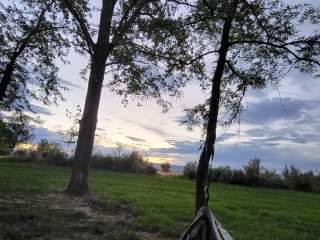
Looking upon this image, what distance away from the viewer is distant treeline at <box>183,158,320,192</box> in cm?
2836

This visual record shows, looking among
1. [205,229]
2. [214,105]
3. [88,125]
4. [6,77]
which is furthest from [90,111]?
[205,229]

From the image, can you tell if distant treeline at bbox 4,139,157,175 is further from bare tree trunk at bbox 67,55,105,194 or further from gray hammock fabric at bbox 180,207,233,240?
gray hammock fabric at bbox 180,207,233,240

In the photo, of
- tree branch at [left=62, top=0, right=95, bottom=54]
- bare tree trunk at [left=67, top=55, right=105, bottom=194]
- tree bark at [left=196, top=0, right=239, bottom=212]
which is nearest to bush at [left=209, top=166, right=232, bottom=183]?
bare tree trunk at [left=67, top=55, right=105, bottom=194]

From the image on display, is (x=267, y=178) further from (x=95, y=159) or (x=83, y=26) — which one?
(x=83, y=26)

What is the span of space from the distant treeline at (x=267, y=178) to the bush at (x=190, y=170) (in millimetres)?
1786

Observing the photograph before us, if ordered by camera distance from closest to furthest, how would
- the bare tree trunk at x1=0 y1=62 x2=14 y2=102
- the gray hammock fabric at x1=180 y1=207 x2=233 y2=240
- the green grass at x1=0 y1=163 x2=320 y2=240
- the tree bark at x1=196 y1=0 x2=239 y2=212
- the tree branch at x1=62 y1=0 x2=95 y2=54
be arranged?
1. the gray hammock fabric at x1=180 y1=207 x2=233 y2=240
2. the tree bark at x1=196 y1=0 x2=239 y2=212
3. the green grass at x1=0 y1=163 x2=320 y2=240
4. the tree branch at x1=62 y1=0 x2=95 y2=54
5. the bare tree trunk at x1=0 y1=62 x2=14 y2=102

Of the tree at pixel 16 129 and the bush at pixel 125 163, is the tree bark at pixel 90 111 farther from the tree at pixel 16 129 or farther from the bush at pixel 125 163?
the bush at pixel 125 163

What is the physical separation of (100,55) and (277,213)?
792 centimetres

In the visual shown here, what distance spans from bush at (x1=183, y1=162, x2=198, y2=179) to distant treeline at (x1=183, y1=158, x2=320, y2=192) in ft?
5.86

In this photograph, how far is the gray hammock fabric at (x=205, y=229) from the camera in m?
3.26

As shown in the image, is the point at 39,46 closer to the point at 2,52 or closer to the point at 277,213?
the point at 2,52

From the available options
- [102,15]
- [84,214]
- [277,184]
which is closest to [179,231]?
[84,214]

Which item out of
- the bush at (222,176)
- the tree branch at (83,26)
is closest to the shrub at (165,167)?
the bush at (222,176)

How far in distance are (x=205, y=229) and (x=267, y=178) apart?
2610 cm
